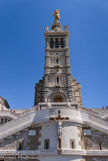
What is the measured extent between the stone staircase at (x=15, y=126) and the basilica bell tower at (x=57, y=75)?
1653 cm

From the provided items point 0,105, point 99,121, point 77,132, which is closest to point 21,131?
point 77,132

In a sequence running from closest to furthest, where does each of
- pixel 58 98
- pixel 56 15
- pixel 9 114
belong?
pixel 9 114
pixel 58 98
pixel 56 15

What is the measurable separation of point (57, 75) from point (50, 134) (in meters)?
24.6

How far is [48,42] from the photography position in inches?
1778

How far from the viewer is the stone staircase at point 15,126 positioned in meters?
15.9

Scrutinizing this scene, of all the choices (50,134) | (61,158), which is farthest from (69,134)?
(61,158)

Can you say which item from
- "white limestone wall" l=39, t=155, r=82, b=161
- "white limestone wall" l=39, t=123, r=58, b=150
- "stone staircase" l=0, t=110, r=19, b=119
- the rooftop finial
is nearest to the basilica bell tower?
"stone staircase" l=0, t=110, r=19, b=119

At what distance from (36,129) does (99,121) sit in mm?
7265

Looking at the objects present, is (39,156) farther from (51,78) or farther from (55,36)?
(55,36)

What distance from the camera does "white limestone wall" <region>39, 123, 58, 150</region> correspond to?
1455 centimetres

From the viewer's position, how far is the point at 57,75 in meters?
38.7

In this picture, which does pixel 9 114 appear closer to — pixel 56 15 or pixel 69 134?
pixel 69 134

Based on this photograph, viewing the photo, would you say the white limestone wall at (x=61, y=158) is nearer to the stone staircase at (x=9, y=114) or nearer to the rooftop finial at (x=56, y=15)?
the stone staircase at (x=9, y=114)

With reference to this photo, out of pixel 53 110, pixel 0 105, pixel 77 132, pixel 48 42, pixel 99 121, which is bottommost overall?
pixel 77 132
